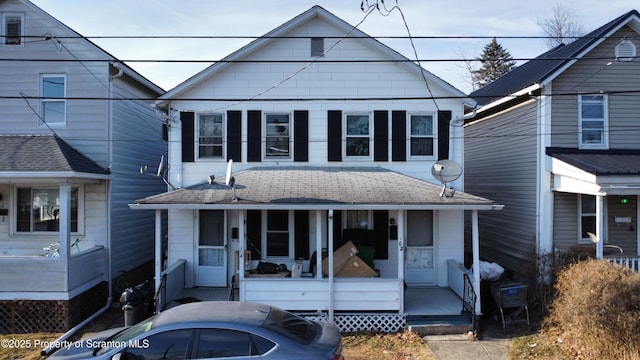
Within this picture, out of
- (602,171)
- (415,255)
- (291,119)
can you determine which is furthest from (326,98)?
(602,171)

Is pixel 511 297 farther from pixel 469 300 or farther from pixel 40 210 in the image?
pixel 40 210

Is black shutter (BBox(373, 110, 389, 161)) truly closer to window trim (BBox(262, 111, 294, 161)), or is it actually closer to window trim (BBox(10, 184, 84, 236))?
window trim (BBox(262, 111, 294, 161))

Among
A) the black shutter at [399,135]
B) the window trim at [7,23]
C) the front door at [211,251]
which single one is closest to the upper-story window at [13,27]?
the window trim at [7,23]

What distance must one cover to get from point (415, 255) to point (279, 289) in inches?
165

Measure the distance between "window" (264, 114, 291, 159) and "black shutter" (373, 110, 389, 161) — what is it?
2480 mm

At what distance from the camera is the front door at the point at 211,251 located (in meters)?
12.2

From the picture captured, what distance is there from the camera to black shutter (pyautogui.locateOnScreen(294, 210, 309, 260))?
12.1 m

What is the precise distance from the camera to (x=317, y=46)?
488 inches

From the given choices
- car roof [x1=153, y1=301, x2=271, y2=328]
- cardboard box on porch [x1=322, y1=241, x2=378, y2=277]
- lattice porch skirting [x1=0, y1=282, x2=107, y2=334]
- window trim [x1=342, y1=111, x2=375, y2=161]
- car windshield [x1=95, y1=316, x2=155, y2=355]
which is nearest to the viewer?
car windshield [x1=95, y1=316, x2=155, y2=355]

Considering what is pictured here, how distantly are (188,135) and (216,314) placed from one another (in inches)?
300

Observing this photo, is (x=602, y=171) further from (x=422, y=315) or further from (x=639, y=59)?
(x=422, y=315)

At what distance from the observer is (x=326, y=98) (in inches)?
486

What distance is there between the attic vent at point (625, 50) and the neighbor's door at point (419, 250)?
280 inches

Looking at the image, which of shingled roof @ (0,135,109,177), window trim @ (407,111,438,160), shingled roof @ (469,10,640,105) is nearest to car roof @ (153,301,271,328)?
shingled roof @ (0,135,109,177)
